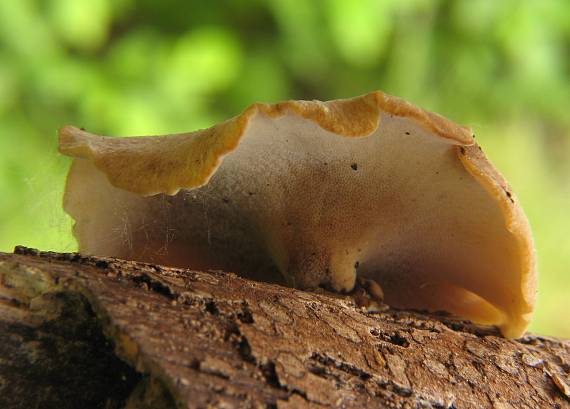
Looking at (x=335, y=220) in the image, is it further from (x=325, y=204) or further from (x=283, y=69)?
(x=283, y=69)

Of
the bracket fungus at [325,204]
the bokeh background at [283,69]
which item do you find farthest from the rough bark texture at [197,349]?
the bokeh background at [283,69]

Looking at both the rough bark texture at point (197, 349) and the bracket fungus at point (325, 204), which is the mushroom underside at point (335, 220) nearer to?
the bracket fungus at point (325, 204)

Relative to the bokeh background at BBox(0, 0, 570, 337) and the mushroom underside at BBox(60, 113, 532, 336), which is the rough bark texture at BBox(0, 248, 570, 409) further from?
the bokeh background at BBox(0, 0, 570, 337)

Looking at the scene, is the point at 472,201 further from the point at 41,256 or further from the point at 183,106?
the point at 183,106

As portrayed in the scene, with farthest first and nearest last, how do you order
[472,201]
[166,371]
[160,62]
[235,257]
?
[160,62] → [235,257] → [472,201] → [166,371]

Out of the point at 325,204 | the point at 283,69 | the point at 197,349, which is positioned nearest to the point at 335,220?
the point at 325,204

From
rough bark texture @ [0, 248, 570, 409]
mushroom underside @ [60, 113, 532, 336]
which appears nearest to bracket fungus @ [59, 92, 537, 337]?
mushroom underside @ [60, 113, 532, 336]

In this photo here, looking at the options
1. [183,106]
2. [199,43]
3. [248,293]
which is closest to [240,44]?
[199,43]
